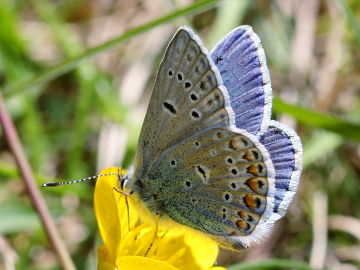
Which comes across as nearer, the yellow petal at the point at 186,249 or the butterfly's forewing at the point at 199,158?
the butterfly's forewing at the point at 199,158

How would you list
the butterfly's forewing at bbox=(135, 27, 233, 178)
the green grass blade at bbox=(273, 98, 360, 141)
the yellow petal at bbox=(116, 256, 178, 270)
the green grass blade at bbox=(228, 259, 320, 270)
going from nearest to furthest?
the yellow petal at bbox=(116, 256, 178, 270), the butterfly's forewing at bbox=(135, 27, 233, 178), the green grass blade at bbox=(228, 259, 320, 270), the green grass blade at bbox=(273, 98, 360, 141)

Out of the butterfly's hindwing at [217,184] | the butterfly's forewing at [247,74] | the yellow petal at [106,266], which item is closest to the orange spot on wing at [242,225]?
the butterfly's hindwing at [217,184]

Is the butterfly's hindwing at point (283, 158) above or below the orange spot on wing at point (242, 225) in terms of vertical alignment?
above

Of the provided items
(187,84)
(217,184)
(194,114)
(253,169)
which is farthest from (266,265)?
(187,84)

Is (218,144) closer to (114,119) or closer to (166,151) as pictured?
(166,151)

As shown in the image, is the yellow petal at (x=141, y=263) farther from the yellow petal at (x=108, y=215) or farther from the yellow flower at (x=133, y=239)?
the yellow petal at (x=108, y=215)

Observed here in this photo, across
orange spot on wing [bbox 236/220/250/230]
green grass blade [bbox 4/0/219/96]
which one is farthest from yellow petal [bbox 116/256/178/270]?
green grass blade [bbox 4/0/219/96]

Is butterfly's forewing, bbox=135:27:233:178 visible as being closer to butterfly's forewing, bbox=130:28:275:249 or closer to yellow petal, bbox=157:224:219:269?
butterfly's forewing, bbox=130:28:275:249
